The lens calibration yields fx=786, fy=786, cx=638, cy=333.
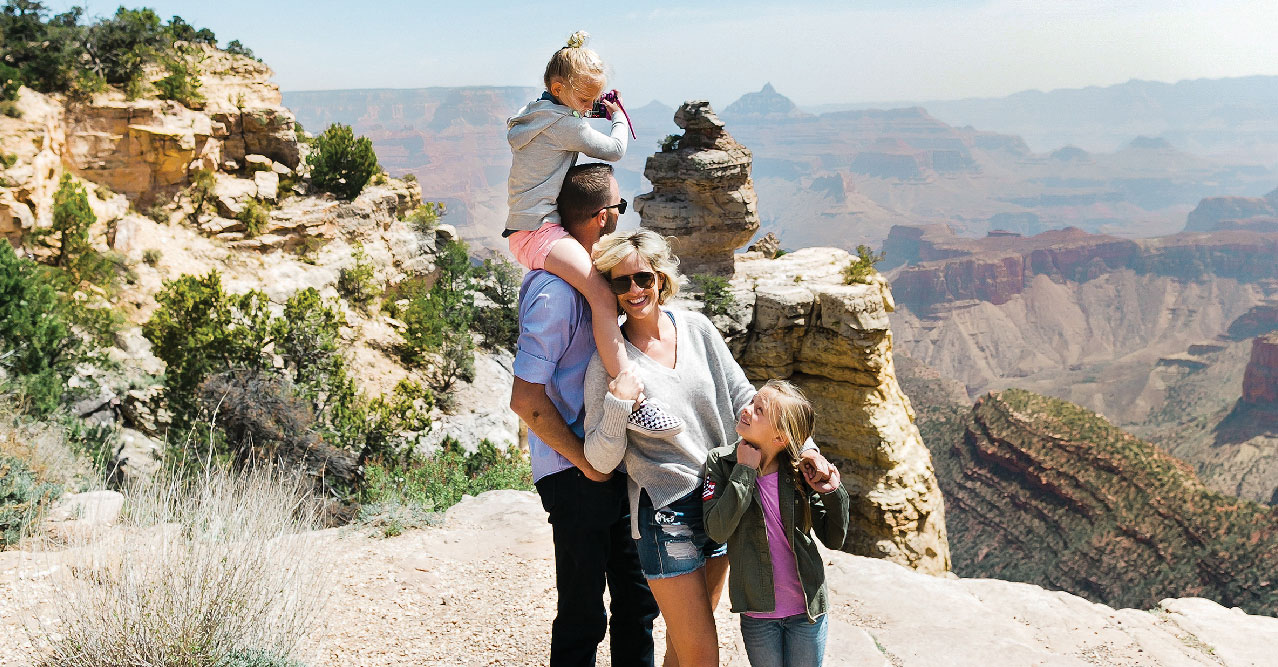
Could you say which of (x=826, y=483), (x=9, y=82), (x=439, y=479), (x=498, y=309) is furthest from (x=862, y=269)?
(x=9, y=82)

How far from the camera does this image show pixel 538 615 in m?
5.04

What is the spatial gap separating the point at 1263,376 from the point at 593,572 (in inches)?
3990

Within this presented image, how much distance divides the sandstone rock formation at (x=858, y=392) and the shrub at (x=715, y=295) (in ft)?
0.74

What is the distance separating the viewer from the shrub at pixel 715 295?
16188mm

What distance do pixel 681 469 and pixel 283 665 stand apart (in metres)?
2.31

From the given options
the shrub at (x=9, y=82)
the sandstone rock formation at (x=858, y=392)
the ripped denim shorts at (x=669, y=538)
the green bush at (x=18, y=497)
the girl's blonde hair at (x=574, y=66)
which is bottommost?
the sandstone rock formation at (x=858, y=392)

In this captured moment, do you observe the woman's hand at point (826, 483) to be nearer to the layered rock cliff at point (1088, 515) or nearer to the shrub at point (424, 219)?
the shrub at point (424, 219)

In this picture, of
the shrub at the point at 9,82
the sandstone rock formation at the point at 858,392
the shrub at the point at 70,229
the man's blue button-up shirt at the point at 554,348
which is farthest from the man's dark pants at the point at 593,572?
the shrub at the point at 9,82

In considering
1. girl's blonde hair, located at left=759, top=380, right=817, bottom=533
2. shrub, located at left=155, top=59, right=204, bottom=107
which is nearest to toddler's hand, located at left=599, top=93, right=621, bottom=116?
girl's blonde hair, located at left=759, top=380, right=817, bottom=533

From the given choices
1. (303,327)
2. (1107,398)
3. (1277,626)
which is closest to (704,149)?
(303,327)

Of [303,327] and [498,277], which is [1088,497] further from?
[303,327]

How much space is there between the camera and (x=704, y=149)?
17625mm

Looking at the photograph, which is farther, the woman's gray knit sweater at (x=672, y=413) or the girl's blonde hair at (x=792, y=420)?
the girl's blonde hair at (x=792, y=420)

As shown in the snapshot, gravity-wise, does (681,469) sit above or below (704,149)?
below
